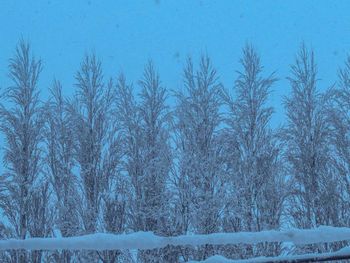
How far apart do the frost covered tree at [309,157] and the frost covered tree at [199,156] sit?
2436 mm

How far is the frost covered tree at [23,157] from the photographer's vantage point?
11.6m

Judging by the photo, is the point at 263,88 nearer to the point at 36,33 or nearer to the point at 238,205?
the point at 238,205

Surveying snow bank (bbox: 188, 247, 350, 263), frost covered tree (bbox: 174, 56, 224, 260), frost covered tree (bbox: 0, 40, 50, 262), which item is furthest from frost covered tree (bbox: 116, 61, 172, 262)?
snow bank (bbox: 188, 247, 350, 263)

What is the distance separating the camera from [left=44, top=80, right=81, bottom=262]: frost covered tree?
11133mm

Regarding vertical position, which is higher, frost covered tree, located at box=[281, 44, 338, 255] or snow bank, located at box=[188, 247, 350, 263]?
frost covered tree, located at box=[281, 44, 338, 255]

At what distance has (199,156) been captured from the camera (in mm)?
10953

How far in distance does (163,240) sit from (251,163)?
32.3ft

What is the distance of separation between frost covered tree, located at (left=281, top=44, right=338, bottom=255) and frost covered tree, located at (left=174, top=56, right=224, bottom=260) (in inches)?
95.9

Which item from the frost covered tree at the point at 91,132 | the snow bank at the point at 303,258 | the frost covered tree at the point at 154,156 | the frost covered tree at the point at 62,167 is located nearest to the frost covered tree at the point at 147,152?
the frost covered tree at the point at 154,156

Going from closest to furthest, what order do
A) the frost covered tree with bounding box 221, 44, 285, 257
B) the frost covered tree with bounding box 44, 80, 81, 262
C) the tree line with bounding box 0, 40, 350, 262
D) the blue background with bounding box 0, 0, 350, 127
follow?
the frost covered tree with bounding box 221, 44, 285, 257 < the tree line with bounding box 0, 40, 350, 262 < the frost covered tree with bounding box 44, 80, 81, 262 < the blue background with bounding box 0, 0, 350, 127

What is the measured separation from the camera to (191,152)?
35.9 ft

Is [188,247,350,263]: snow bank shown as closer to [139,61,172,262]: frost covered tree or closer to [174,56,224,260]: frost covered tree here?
[174,56,224,260]: frost covered tree

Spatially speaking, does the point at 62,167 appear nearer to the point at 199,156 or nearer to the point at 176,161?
the point at 176,161

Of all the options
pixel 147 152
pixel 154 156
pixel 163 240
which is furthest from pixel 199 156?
pixel 163 240
